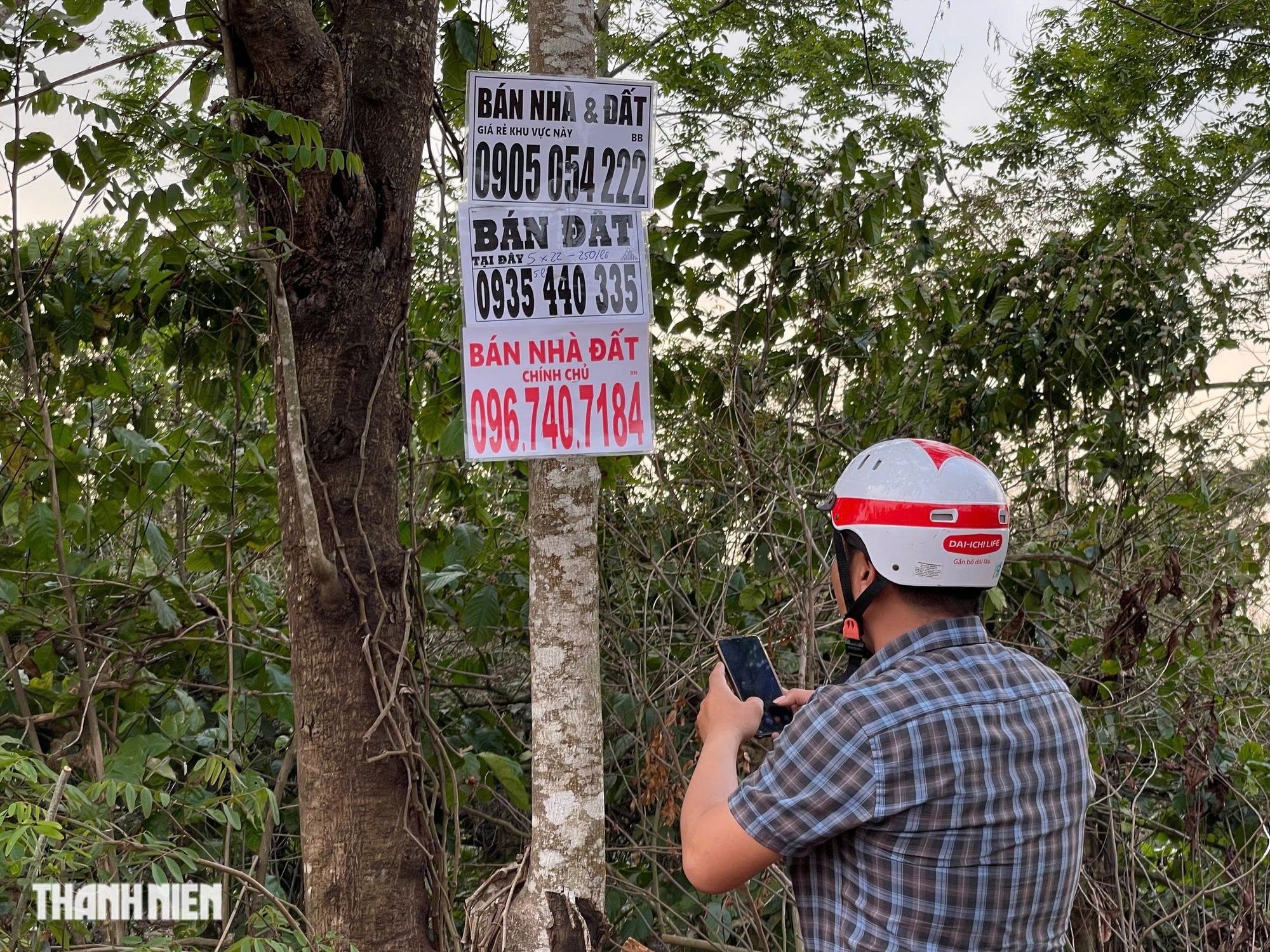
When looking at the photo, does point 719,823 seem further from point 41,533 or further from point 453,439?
point 41,533

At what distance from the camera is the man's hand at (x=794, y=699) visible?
6.33 ft

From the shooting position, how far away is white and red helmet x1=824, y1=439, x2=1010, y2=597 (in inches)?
68.2

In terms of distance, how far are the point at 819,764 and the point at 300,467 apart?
1479 millimetres

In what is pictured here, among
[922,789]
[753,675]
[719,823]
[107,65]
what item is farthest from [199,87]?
[922,789]

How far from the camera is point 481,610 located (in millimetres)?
3533

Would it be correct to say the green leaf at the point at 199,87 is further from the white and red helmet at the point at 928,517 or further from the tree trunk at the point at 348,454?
the white and red helmet at the point at 928,517

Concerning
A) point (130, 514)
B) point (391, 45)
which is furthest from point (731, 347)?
point (130, 514)

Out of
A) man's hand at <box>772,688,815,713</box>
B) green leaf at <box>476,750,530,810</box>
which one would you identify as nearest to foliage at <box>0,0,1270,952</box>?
green leaf at <box>476,750,530,810</box>

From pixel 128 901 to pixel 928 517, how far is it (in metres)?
2.09

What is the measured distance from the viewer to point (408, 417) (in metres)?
2.73

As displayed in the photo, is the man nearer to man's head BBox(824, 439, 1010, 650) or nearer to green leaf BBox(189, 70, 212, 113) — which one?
man's head BBox(824, 439, 1010, 650)

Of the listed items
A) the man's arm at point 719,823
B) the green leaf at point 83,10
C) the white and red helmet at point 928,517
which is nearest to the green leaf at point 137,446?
the green leaf at point 83,10

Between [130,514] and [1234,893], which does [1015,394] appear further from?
[130,514]

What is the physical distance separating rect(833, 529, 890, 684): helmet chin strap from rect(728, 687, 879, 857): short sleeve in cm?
25
